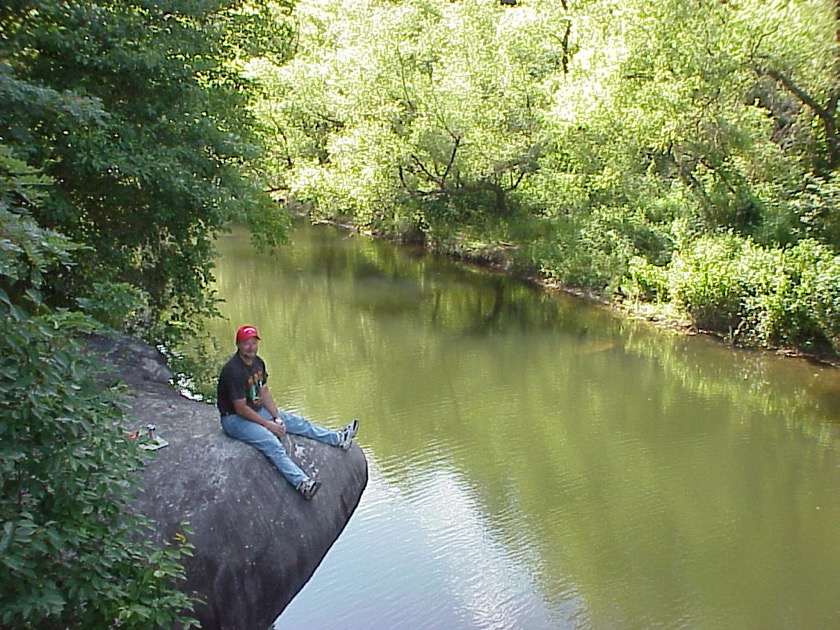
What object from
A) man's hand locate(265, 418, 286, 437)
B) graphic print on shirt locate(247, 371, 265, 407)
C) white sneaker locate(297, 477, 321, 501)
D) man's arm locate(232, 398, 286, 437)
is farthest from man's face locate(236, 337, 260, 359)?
white sneaker locate(297, 477, 321, 501)

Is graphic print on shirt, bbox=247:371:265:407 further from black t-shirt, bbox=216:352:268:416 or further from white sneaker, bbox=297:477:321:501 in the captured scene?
white sneaker, bbox=297:477:321:501

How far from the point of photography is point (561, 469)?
33.9 feet

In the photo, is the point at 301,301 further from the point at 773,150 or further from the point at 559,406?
the point at 773,150

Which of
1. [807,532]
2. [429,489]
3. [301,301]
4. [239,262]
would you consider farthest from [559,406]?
[239,262]

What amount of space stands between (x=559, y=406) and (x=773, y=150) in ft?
24.2

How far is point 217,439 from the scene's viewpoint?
229 inches

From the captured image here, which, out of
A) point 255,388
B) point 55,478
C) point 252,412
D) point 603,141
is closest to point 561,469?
point 255,388

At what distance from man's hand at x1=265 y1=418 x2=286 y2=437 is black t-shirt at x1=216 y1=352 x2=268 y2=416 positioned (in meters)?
0.18

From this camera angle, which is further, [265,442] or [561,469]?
[561,469]

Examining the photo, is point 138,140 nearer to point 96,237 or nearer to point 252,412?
point 96,237

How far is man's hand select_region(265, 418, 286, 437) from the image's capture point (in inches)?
232

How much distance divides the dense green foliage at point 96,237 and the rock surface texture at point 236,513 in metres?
0.26

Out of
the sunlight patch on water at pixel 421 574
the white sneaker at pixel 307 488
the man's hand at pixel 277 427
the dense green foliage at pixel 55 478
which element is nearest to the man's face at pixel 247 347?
the man's hand at pixel 277 427

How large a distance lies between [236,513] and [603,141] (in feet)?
50.9
